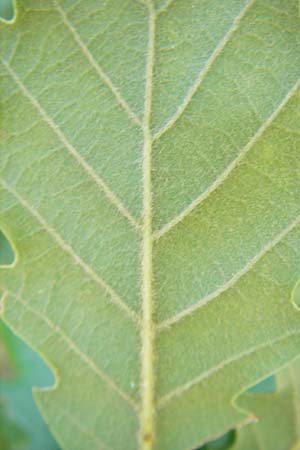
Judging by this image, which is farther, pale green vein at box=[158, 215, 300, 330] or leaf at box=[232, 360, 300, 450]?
leaf at box=[232, 360, 300, 450]

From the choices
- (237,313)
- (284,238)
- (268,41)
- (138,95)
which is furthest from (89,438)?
(268,41)

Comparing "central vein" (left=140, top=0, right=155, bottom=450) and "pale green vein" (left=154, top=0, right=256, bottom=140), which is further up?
"pale green vein" (left=154, top=0, right=256, bottom=140)

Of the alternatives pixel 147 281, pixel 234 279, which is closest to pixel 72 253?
pixel 147 281

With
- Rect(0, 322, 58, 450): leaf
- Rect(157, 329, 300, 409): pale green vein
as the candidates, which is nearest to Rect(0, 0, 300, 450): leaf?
Rect(157, 329, 300, 409): pale green vein

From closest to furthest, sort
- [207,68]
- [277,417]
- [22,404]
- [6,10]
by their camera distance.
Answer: [207,68]
[277,417]
[22,404]
[6,10]

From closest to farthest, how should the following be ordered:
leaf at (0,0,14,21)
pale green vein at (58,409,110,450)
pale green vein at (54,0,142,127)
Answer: pale green vein at (54,0,142,127), pale green vein at (58,409,110,450), leaf at (0,0,14,21)

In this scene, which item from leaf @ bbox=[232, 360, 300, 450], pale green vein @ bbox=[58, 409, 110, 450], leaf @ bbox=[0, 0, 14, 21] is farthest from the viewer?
leaf @ bbox=[0, 0, 14, 21]

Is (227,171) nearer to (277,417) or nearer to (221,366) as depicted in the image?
(221,366)

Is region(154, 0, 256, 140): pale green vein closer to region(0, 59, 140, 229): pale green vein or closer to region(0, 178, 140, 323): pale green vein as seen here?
region(0, 59, 140, 229): pale green vein

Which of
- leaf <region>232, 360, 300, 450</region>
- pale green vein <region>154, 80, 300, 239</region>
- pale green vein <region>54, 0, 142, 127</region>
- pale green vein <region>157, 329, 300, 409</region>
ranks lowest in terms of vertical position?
leaf <region>232, 360, 300, 450</region>
